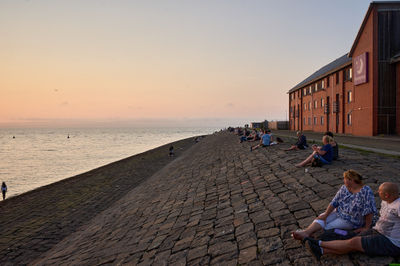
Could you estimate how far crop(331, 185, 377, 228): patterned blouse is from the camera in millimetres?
4425

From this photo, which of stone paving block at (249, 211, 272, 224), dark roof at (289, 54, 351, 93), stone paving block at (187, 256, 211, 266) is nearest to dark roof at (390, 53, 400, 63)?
dark roof at (289, 54, 351, 93)

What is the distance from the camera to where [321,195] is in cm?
650

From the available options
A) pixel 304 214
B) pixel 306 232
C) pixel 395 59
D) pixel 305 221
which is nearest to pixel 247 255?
pixel 306 232

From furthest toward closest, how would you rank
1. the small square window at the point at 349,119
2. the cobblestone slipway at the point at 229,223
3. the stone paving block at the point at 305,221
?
the small square window at the point at 349,119 < the stone paving block at the point at 305,221 < the cobblestone slipway at the point at 229,223

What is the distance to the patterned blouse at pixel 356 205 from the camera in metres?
4.42

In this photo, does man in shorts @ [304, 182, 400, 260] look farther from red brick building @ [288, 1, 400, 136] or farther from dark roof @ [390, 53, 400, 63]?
dark roof @ [390, 53, 400, 63]

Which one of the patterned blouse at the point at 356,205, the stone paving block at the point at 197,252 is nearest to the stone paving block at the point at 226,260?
the stone paving block at the point at 197,252

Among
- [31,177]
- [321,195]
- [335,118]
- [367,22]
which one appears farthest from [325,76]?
[31,177]

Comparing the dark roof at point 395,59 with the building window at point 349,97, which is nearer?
the dark roof at point 395,59

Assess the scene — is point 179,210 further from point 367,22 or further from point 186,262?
point 367,22

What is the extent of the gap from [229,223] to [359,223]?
2874 mm

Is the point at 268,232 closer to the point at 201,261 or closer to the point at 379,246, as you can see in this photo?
the point at 201,261

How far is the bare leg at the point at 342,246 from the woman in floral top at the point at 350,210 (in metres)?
0.47

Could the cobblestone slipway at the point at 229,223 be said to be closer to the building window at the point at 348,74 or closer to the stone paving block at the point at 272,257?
the stone paving block at the point at 272,257
